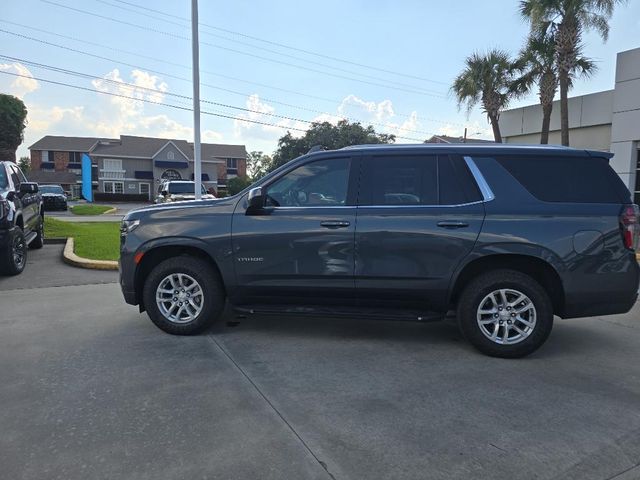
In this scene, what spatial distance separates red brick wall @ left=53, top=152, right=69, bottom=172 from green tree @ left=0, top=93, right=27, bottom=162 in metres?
8.92

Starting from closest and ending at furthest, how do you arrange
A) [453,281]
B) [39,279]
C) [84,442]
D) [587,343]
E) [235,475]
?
[235,475]
[84,442]
[453,281]
[587,343]
[39,279]

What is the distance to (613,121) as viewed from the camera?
49.9 feet

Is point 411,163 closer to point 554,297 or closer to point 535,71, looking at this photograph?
point 554,297

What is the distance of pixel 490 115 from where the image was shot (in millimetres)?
21000

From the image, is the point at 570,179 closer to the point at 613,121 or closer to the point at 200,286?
the point at 200,286

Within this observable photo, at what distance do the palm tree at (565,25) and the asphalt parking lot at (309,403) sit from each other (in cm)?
1293

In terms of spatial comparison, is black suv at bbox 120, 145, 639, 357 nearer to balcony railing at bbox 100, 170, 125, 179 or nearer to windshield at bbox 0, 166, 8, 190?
windshield at bbox 0, 166, 8, 190

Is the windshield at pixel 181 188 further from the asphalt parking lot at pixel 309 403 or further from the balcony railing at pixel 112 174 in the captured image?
the balcony railing at pixel 112 174

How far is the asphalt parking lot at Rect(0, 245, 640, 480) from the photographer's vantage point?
285 cm

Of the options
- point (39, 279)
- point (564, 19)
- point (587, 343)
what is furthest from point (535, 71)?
point (39, 279)

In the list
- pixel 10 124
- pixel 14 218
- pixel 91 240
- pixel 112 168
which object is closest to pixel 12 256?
pixel 14 218

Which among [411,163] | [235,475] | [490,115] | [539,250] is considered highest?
[490,115]

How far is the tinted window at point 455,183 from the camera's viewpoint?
4.69 metres

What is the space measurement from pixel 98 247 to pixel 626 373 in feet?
32.6
